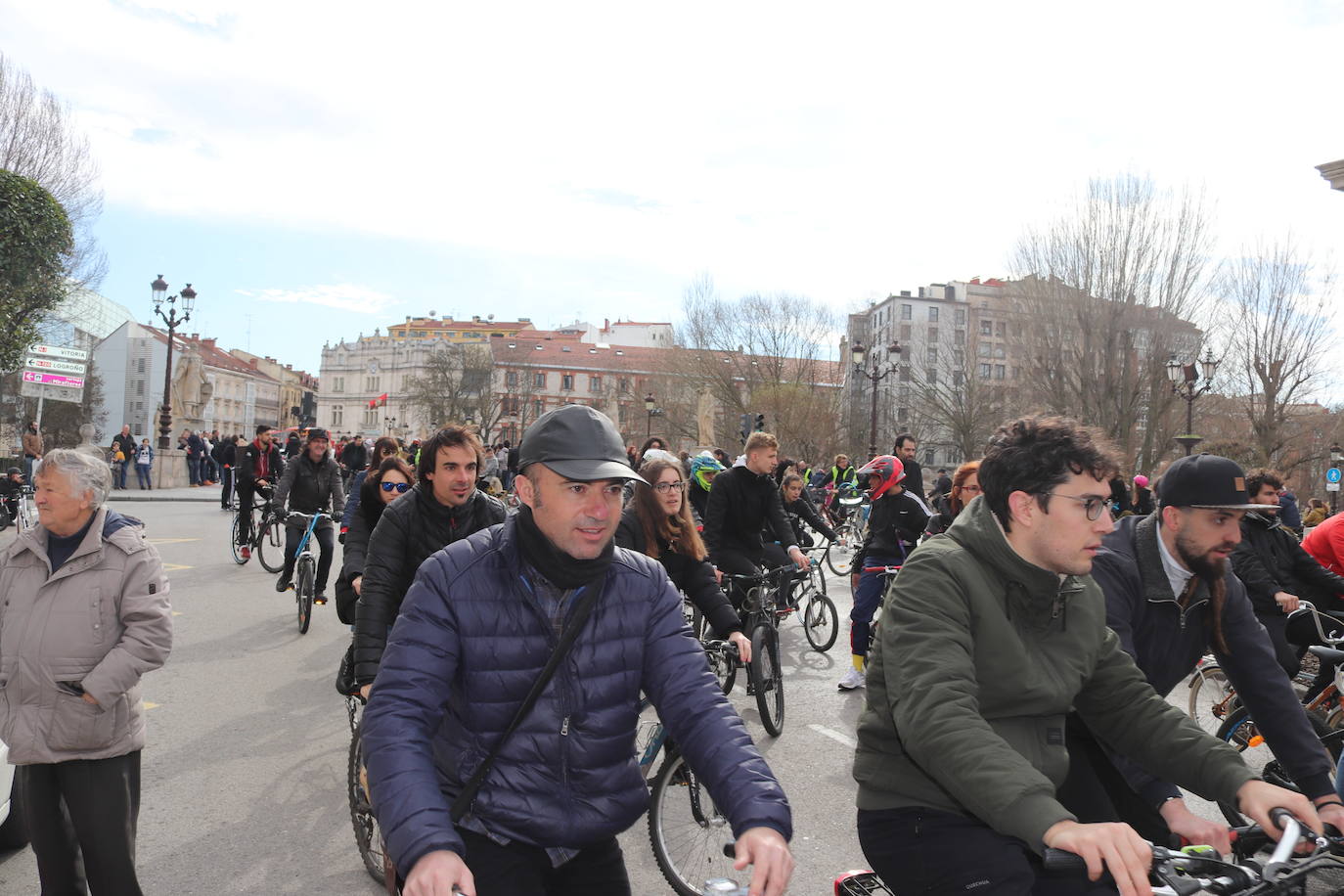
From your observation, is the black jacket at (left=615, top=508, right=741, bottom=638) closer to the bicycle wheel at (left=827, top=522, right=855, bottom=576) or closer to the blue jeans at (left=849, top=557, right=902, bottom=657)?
the blue jeans at (left=849, top=557, right=902, bottom=657)

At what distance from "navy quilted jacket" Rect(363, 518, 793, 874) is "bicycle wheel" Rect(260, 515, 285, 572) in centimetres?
1177

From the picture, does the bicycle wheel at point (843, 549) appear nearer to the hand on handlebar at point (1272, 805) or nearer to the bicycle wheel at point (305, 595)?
the bicycle wheel at point (305, 595)

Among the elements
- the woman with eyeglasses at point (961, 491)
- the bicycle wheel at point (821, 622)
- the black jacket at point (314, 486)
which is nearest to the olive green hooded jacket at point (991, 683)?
the woman with eyeglasses at point (961, 491)

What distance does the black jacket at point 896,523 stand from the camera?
8.06 meters

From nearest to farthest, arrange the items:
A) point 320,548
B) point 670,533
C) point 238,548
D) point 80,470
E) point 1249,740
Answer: point 80,470
point 1249,740
point 670,533
point 320,548
point 238,548

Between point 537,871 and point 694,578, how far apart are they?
3.57 meters

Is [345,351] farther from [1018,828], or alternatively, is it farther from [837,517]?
[1018,828]

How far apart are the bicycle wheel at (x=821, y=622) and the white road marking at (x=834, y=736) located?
277 centimetres

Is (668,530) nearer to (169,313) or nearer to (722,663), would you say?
(722,663)

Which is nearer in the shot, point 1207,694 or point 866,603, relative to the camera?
point 1207,694

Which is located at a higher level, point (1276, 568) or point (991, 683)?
point (991, 683)

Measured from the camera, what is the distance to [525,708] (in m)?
2.04

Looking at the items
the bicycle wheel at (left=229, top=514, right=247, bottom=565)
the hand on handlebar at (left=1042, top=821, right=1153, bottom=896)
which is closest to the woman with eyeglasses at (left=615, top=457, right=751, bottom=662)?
the hand on handlebar at (left=1042, top=821, right=1153, bottom=896)

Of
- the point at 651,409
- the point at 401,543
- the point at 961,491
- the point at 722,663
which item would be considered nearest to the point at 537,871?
the point at 401,543
